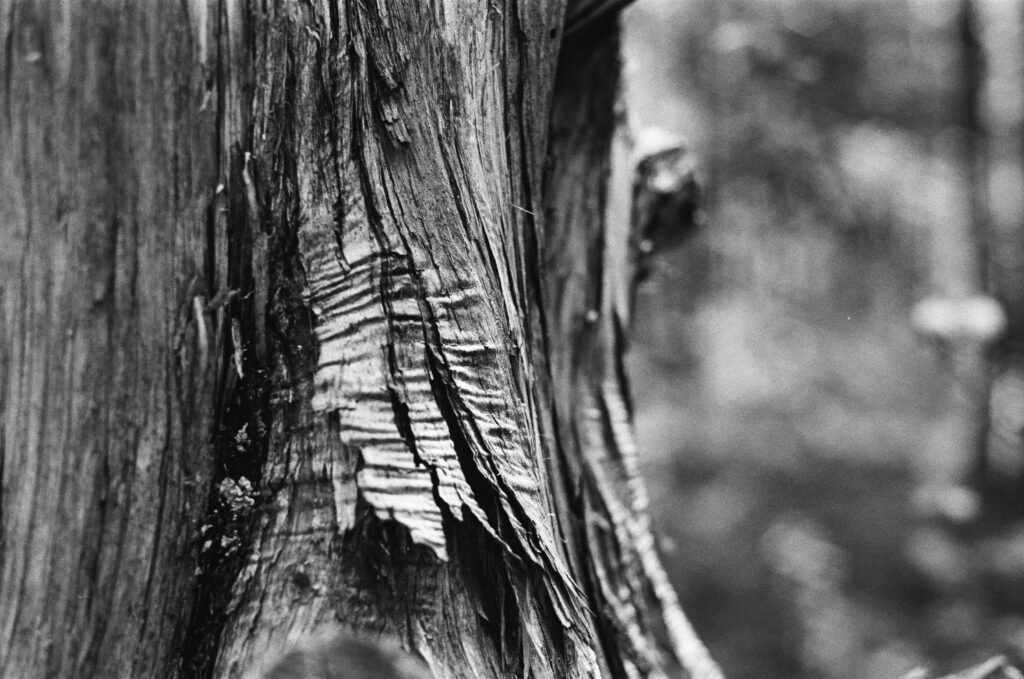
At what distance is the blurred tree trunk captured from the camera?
0.94 metres

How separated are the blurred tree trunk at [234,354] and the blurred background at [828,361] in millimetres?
3349

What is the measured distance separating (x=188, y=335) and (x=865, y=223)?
714cm

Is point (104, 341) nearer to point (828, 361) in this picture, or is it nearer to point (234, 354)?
point (234, 354)

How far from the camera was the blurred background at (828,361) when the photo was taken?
5.01 meters

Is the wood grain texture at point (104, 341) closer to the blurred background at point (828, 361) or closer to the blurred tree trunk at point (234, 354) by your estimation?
the blurred tree trunk at point (234, 354)

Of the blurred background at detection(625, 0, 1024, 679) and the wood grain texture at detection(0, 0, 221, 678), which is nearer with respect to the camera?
the wood grain texture at detection(0, 0, 221, 678)

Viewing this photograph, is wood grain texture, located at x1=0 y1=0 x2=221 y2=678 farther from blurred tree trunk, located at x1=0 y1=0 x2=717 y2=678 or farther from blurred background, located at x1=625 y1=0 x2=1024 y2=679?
blurred background, located at x1=625 y1=0 x2=1024 y2=679

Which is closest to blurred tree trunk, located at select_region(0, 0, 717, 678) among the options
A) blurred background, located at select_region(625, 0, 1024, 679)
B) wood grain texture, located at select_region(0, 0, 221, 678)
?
wood grain texture, located at select_region(0, 0, 221, 678)

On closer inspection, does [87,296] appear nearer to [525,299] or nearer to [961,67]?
[525,299]

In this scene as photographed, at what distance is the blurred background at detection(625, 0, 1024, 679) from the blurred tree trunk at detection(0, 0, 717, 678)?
335 cm

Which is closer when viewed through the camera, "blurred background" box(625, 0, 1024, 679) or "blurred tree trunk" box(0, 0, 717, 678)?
"blurred tree trunk" box(0, 0, 717, 678)

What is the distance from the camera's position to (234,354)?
964 mm

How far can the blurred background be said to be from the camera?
5008 mm

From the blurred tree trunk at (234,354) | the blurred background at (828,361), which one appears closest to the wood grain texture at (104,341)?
the blurred tree trunk at (234,354)
